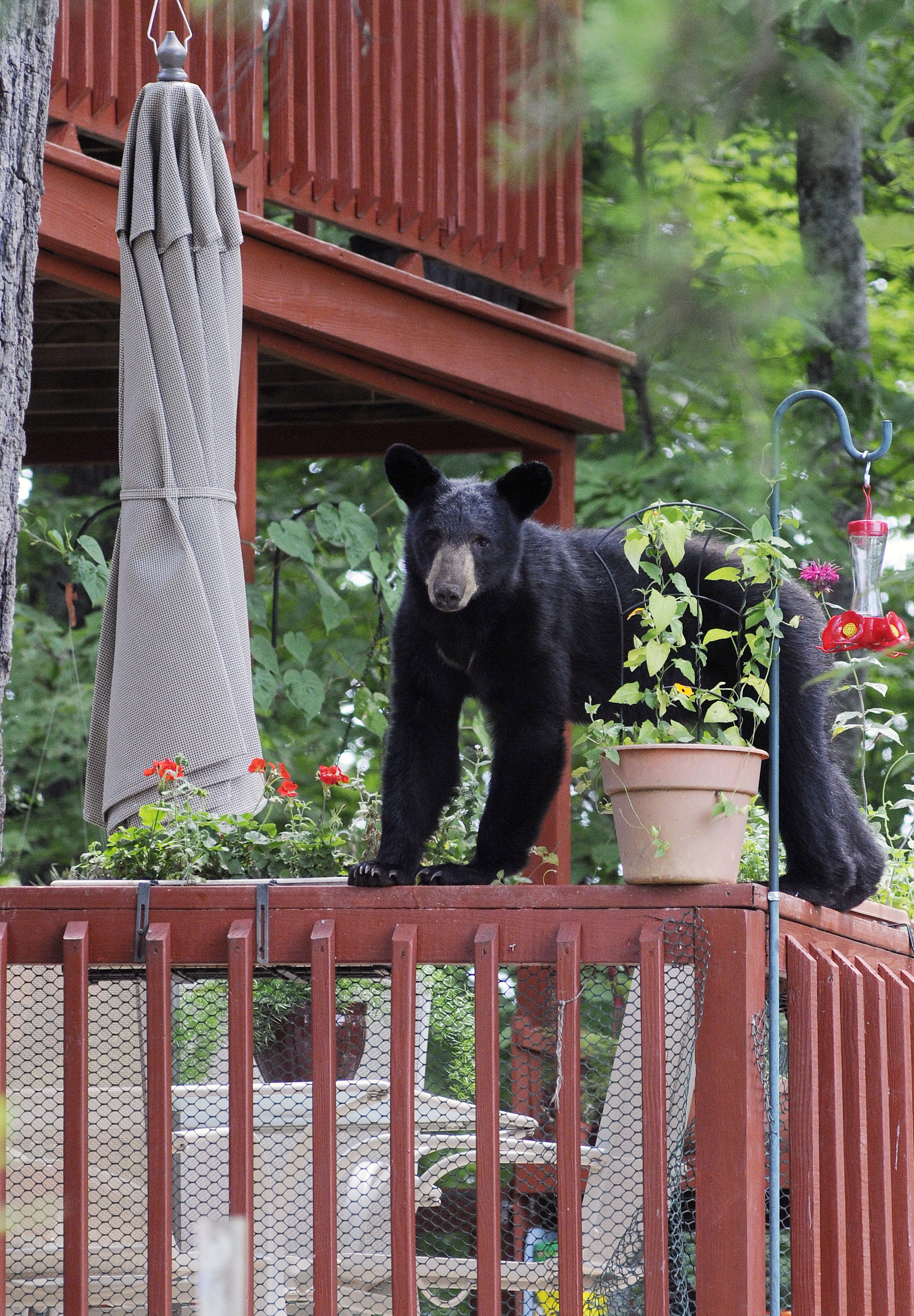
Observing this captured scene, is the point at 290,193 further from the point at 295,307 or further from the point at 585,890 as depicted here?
the point at 585,890

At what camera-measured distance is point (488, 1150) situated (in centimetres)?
273

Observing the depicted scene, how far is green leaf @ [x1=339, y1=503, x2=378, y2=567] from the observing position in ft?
18.2

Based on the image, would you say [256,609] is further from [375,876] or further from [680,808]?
[680,808]

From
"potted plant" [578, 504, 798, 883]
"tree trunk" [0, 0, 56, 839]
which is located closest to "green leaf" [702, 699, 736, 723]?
"potted plant" [578, 504, 798, 883]

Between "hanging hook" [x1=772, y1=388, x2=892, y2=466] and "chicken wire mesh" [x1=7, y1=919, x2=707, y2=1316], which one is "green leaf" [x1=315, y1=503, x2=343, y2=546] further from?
"hanging hook" [x1=772, y1=388, x2=892, y2=466]

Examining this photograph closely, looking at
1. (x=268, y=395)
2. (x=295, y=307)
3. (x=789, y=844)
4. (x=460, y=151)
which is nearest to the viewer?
(x=789, y=844)

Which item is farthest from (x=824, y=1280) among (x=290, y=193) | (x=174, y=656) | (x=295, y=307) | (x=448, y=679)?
(x=290, y=193)

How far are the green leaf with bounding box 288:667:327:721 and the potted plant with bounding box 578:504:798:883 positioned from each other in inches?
88.5

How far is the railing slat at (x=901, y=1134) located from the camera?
340cm

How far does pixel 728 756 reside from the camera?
2.91m

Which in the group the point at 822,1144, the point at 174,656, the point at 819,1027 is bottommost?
the point at 822,1144

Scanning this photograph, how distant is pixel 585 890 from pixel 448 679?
891 millimetres

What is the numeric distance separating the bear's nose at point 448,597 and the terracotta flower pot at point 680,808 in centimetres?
59

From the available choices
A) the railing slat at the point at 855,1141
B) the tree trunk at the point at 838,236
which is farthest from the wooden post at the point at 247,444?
the tree trunk at the point at 838,236
